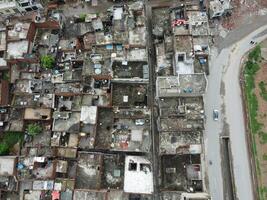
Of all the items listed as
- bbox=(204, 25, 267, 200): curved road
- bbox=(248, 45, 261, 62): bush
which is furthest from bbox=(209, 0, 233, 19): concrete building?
bbox=(248, 45, 261, 62): bush

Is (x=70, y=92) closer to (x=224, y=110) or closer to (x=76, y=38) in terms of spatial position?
(x=76, y=38)

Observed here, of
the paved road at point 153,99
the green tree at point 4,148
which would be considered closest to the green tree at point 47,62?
the green tree at point 4,148

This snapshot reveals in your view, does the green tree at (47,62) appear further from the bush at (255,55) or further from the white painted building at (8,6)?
the bush at (255,55)

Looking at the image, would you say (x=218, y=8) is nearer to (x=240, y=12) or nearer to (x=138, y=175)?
(x=240, y=12)

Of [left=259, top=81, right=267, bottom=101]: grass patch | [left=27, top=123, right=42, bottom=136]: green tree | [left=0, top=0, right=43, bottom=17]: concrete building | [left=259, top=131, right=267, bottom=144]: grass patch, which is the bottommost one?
[left=259, top=131, right=267, bottom=144]: grass patch

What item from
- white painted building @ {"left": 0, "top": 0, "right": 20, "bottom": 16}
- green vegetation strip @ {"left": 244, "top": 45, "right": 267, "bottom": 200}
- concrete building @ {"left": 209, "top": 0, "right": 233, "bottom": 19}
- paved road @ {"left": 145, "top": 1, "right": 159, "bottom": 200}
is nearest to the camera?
green vegetation strip @ {"left": 244, "top": 45, "right": 267, "bottom": 200}

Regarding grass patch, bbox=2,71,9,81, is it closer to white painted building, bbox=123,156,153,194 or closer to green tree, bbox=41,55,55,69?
green tree, bbox=41,55,55,69

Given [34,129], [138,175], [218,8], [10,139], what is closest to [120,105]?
[138,175]
